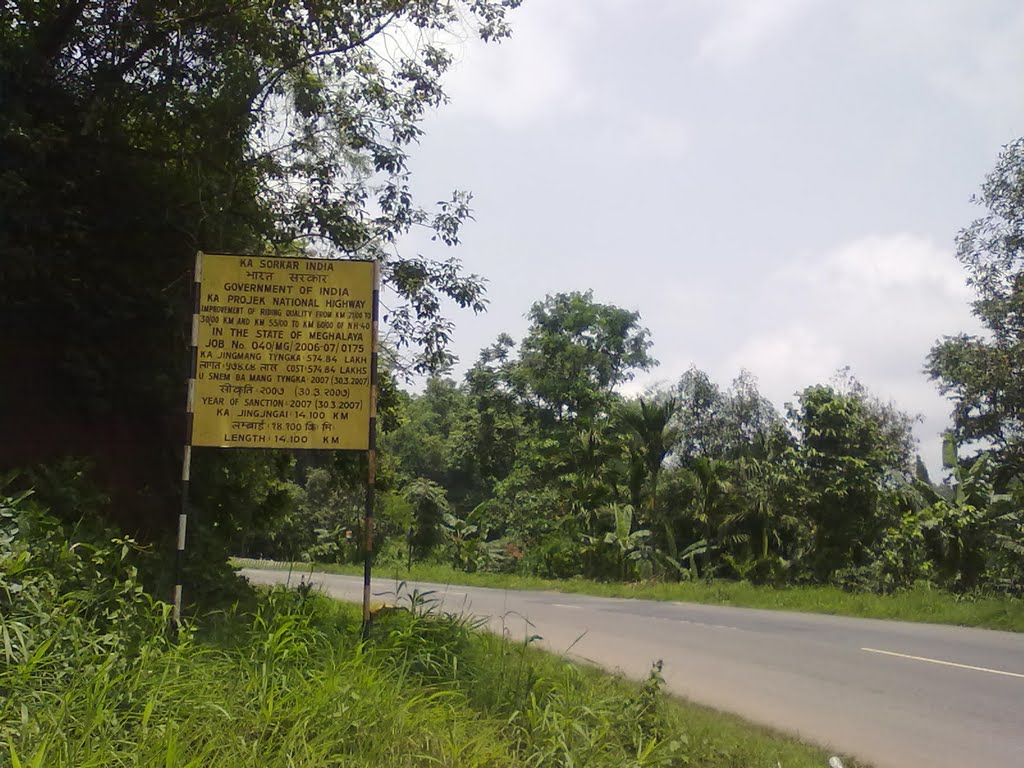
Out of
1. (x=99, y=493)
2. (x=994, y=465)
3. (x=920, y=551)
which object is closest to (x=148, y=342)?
(x=99, y=493)

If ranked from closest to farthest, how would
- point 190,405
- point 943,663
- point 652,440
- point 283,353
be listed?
point 190,405
point 283,353
point 943,663
point 652,440

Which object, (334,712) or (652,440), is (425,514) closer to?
(652,440)

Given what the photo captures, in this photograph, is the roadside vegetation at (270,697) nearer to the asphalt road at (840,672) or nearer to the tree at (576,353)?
the asphalt road at (840,672)

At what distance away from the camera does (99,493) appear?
7973mm

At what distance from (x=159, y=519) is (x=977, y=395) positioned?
15.6m

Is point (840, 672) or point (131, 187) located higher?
point (131, 187)

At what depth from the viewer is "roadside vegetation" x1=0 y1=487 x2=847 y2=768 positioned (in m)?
4.38

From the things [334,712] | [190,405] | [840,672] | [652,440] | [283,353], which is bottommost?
[840,672]

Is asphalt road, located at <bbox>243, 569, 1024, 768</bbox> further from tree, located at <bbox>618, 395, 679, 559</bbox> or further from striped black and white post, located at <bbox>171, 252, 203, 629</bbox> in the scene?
tree, located at <bbox>618, 395, 679, 559</bbox>

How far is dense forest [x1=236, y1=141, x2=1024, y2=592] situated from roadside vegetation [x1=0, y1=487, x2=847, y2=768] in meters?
5.28

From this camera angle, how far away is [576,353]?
39.6 metres

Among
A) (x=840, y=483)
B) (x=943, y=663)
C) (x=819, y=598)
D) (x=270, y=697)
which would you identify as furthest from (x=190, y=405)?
(x=840, y=483)

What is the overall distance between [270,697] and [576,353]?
35.1m

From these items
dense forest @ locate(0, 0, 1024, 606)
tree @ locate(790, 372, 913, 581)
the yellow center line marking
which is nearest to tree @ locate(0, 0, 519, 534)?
dense forest @ locate(0, 0, 1024, 606)
